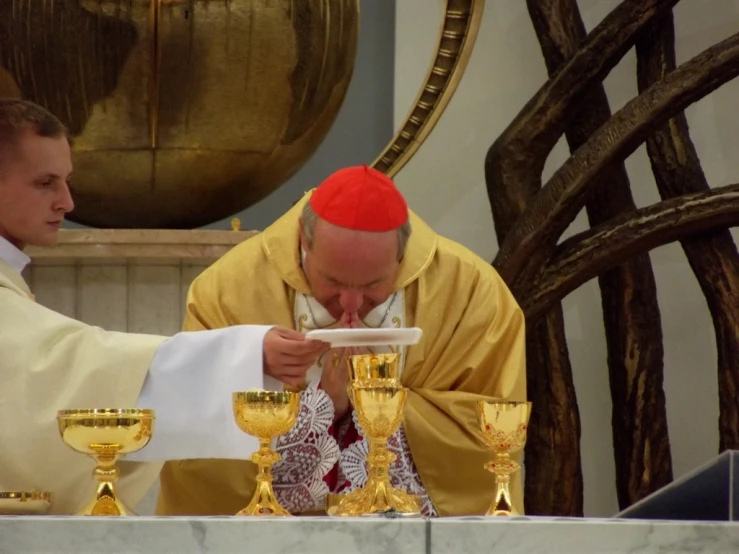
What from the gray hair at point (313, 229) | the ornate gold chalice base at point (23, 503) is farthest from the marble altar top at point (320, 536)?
the gray hair at point (313, 229)

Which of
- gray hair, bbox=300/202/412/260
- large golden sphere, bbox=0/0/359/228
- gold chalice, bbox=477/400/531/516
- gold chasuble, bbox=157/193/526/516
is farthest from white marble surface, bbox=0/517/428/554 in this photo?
large golden sphere, bbox=0/0/359/228

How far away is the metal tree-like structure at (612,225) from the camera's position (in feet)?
16.1

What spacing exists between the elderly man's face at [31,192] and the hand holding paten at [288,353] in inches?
23.2

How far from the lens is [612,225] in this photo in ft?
16.2

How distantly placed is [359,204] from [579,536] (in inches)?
53.4

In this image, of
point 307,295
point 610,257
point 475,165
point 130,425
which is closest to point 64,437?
point 130,425

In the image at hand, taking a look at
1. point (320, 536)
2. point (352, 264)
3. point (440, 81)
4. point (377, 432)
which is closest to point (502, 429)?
point (377, 432)

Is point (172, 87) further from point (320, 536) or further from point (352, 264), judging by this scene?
point (320, 536)

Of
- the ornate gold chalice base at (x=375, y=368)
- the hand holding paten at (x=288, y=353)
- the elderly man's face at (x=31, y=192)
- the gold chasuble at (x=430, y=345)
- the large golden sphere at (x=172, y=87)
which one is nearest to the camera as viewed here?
the ornate gold chalice base at (x=375, y=368)

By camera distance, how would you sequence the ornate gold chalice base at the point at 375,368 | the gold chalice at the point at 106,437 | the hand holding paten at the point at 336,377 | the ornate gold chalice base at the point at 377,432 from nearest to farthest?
1. the gold chalice at the point at 106,437
2. the ornate gold chalice base at the point at 377,432
3. the ornate gold chalice base at the point at 375,368
4. the hand holding paten at the point at 336,377

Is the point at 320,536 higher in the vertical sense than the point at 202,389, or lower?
lower

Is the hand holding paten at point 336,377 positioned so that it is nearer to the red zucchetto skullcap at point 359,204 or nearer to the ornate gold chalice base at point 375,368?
the red zucchetto skullcap at point 359,204

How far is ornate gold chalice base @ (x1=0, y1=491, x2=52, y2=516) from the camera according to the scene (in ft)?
9.07

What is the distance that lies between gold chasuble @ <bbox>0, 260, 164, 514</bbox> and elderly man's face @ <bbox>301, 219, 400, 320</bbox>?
507 millimetres
